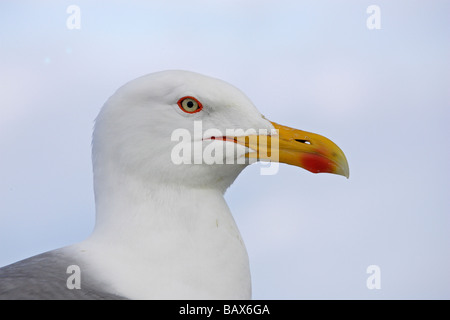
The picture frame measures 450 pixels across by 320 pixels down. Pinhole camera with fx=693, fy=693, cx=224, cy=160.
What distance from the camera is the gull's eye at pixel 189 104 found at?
4.45 m

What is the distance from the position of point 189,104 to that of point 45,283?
56.3 inches

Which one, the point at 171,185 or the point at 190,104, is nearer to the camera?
the point at 171,185

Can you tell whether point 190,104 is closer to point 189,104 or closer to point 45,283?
point 189,104

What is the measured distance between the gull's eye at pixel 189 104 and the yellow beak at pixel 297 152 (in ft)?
1.08

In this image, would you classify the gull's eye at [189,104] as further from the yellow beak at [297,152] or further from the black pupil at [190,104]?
the yellow beak at [297,152]

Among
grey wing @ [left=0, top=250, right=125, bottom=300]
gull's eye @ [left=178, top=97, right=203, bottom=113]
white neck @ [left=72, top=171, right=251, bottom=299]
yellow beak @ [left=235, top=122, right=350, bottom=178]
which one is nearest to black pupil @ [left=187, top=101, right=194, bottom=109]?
gull's eye @ [left=178, top=97, right=203, bottom=113]

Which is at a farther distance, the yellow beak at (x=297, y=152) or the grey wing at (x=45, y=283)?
the yellow beak at (x=297, y=152)

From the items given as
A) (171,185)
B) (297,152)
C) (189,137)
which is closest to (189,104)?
(189,137)

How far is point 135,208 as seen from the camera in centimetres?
429

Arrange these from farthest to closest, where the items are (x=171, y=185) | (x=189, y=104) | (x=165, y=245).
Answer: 1. (x=189, y=104)
2. (x=171, y=185)
3. (x=165, y=245)

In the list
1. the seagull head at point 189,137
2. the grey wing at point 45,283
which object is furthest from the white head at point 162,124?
the grey wing at point 45,283

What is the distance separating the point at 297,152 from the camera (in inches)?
178
